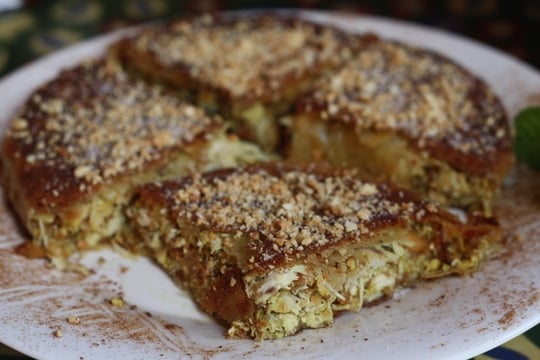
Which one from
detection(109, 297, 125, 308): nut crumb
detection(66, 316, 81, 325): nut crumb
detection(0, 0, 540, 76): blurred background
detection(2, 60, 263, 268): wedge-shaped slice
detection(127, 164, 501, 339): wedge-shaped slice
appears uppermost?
detection(0, 0, 540, 76): blurred background

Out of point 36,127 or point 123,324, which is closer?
point 123,324

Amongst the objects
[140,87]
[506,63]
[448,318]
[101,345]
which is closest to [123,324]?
[101,345]

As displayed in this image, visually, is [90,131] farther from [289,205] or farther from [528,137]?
[528,137]

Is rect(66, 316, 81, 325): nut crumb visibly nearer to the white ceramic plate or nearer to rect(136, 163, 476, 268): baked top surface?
the white ceramic plate

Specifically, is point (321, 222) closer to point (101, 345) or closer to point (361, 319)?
point (361, 319)

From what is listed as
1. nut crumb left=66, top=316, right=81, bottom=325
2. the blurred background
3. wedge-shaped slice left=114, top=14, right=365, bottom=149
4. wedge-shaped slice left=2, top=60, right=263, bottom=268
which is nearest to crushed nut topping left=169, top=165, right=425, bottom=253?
wedge-shaped slice left=2, top=60, right=263, bottom=268

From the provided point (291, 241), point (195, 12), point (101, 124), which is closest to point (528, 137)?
point (291, 241)

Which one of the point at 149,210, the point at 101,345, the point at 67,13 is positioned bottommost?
the point at 101,345
